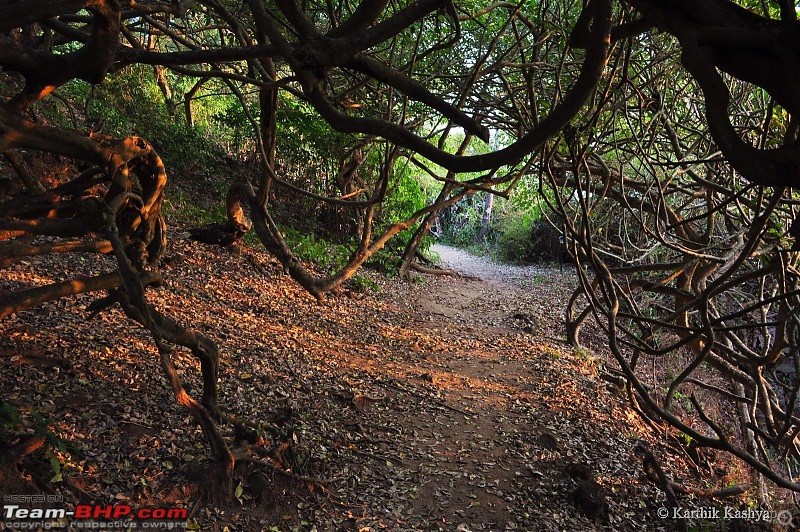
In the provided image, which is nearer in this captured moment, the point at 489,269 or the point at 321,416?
the point at 321,416

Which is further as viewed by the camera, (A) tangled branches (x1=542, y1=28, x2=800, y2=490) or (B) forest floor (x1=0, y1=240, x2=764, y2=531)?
(A) tangled branches (x1=542, y1=28, x2=800, y2=490)

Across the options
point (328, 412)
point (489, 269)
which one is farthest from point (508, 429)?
point (489, 269)

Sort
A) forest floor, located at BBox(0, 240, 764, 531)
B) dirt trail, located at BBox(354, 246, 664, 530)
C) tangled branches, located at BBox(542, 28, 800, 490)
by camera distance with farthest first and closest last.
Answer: dirt trail, located at BBox(354, 246, 664, 530), tangled branches, located at BBox(542, 28, 800, 490), forest floor, located at BBox(0, 240, 764, 531)

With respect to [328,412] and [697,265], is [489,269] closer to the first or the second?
[697,265]

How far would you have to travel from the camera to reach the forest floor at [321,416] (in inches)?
117

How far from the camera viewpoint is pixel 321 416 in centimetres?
429

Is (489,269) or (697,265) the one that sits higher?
(697,265)

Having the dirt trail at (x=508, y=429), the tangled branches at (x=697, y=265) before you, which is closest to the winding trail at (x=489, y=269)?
the tangled branches at (x=697, y=265)

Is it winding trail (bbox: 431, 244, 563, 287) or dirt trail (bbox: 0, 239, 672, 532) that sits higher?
winding trail (bbox: 431, 244, 563, 287)

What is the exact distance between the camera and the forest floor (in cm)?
297

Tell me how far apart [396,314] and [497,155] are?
20.4 ft

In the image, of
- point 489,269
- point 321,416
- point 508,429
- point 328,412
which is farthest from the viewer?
point 489,269

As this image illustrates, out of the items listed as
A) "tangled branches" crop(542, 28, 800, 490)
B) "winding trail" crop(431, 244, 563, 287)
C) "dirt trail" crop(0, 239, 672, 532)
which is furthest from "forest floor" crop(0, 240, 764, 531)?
"winding trail" crop(431, 244, 563, 287)

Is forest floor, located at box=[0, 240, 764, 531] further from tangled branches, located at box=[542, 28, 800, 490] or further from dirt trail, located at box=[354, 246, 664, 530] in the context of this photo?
tangled branches, located at box=[542, 28, 800, 490]
